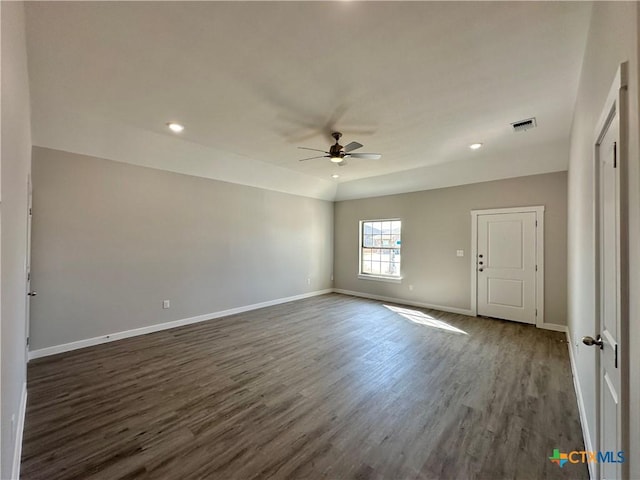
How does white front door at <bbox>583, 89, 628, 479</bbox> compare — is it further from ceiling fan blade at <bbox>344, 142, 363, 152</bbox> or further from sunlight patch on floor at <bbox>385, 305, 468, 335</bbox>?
sunlight patch on floor at <bbox>385, 305, 468, 335</bbox>

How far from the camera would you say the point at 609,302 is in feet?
4.41

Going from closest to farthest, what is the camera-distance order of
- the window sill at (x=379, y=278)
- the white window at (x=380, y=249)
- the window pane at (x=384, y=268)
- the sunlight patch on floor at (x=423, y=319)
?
the sunlight patch on floor at (x=423, y=319), the window sill at (x=379, y=278), the white window at (x=380, y=249), the window pane at (x=384, y=268)

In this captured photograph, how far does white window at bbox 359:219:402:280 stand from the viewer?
659cm

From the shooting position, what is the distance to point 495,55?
205 cm

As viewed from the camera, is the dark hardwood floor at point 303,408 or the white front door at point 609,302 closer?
the white front door at point 609,302

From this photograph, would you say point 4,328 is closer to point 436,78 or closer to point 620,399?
point 620,399

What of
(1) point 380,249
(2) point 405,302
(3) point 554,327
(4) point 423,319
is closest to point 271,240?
(1) point 380,249

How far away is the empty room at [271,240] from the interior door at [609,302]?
28mm

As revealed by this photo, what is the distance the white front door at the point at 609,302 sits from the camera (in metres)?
1.11

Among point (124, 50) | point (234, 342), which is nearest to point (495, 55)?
point (124, 50)

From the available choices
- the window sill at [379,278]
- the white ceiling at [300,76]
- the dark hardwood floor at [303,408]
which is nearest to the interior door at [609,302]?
the dark hardwood floor at [303,408]

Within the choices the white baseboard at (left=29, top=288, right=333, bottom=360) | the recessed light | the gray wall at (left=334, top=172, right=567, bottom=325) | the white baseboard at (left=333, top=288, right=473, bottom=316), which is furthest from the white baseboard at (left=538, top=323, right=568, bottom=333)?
the recessed light

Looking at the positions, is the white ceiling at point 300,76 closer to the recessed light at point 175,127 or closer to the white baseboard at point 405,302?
the recessed light at point 175,127

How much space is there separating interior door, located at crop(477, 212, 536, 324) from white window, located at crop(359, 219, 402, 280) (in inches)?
71.4
